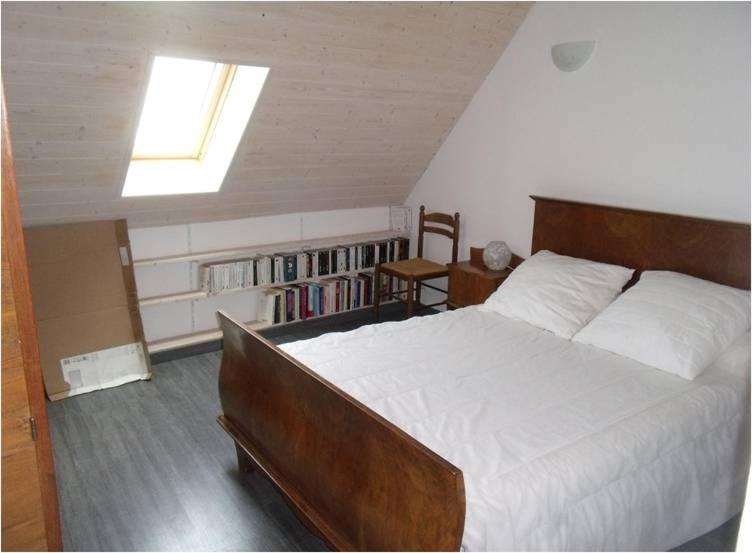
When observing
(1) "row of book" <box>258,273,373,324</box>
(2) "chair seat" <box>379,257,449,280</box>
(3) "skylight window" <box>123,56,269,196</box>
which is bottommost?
(1) "row of book" <box>258,273,373,324</box>

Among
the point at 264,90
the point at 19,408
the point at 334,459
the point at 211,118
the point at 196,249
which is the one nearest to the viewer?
the point at 19,408

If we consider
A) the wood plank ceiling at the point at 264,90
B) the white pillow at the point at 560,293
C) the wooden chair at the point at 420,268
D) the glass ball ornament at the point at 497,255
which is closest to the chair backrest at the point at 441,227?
the wooden chair at the point at 420,268

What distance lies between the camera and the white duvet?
1664 mm

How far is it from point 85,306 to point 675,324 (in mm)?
3128

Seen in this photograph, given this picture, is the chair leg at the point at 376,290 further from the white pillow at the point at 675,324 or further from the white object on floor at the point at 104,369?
the white pillow at the point at 675,324

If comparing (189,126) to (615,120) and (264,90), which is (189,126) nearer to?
(264,90)

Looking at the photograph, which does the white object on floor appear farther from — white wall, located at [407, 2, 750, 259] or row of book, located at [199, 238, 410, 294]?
white wall, located at [407, 2, 750, 259]

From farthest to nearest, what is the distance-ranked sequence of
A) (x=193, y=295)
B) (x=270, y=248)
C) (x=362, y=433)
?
1. (x=270, y=248)
2. (x=193, y=295)
3. (x=362, y=433)

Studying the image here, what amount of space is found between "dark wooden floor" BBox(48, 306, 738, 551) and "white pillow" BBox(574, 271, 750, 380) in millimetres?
671

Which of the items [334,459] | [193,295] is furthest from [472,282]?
[334,459]

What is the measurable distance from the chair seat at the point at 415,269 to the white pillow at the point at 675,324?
149cm

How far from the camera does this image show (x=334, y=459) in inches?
72.0

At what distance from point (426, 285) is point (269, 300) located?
1.22 metres

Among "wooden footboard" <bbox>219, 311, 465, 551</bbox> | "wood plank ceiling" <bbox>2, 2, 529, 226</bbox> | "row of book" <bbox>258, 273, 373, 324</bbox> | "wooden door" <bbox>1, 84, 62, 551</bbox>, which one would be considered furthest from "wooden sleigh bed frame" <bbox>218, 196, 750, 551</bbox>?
"row of book" <bbox>258, 273, 373, 324</bbox>
